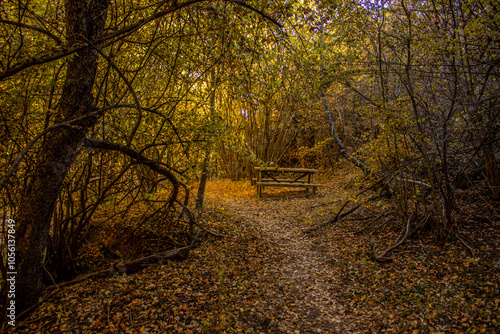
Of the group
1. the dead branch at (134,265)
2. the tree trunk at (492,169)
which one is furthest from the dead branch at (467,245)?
the dead branch at (134,265)

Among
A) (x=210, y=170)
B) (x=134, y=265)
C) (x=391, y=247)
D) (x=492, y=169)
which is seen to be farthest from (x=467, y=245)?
(x=134, y=265)

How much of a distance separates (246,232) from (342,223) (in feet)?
7.00

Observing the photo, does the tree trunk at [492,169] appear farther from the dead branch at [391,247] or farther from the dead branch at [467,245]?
the dead branch at [391,247]

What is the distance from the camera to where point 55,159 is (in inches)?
113

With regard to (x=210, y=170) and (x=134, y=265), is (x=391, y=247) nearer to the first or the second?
(x=210, y=170)

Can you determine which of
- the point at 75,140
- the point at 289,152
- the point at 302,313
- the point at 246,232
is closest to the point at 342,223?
the point at 246,232

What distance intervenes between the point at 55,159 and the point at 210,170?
200 centimetres

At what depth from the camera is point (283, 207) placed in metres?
8.37

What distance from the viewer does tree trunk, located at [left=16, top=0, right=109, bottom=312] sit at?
2.85 m

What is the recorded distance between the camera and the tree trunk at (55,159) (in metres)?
2.85

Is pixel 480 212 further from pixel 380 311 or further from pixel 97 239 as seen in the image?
pixel 97 239

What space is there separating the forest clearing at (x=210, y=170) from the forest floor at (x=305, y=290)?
24 millimetres

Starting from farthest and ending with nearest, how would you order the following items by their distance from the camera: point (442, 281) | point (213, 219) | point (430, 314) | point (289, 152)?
point (289, 152) → point (213, 219) → point (442, 281) → point (430, 314)

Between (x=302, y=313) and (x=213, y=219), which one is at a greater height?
(x=213, y=219)
